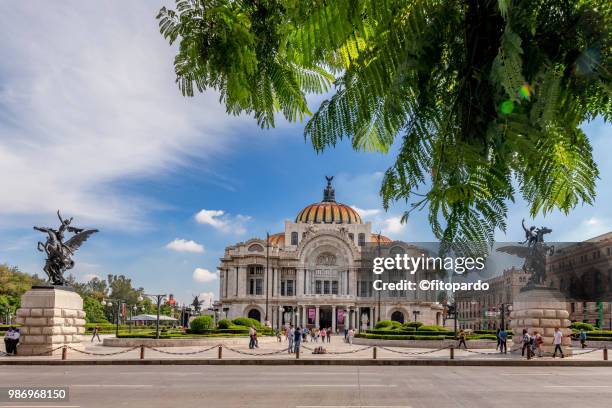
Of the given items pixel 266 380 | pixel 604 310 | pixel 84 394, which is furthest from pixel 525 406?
pixel 604 310

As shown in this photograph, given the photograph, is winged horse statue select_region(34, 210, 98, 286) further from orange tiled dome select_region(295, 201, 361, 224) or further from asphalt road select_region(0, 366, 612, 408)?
orange tiled dome select_region(295, 201, 361, 224)

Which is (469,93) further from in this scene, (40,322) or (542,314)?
(542,314)

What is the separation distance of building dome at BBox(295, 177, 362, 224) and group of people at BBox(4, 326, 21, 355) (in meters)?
74.8

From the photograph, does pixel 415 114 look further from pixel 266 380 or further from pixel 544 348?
pixel 544 348

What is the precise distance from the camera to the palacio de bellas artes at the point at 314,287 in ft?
273

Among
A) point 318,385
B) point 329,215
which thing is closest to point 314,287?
point 329,215

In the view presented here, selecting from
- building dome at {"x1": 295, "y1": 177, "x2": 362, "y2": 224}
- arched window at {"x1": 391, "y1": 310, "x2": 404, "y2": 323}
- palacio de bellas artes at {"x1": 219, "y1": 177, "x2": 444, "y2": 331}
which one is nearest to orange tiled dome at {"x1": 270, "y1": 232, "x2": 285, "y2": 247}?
building dome at {"x1": 295, "y1": 177, "x2": 362, "y2": 224}

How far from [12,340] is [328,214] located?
76.3 m

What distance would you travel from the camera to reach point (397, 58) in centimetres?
167

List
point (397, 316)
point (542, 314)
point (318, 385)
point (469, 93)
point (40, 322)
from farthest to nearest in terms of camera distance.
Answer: point (397, 316) → point (542, 314) → point (40, 322) → point (318, 385) → point (469, 93)

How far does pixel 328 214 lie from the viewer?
98.7 m

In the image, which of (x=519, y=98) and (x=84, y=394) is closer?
(x=519, y=98)

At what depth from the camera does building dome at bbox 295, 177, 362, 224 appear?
98.1 m

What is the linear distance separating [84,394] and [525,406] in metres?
Result: 9.19
